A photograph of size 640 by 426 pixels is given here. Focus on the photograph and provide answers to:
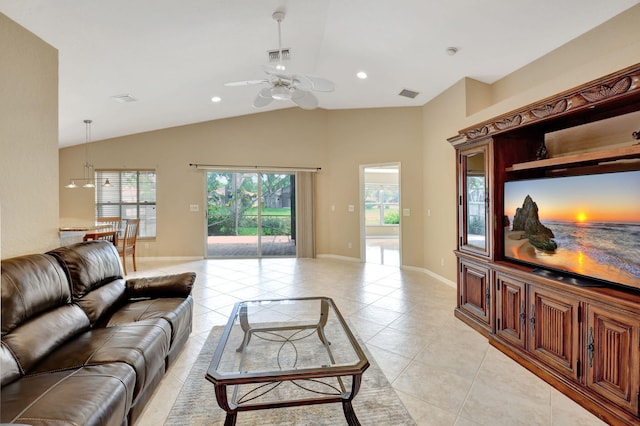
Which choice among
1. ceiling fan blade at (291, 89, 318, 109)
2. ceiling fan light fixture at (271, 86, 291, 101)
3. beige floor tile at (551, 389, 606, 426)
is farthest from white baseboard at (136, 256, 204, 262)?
beige floor tile at (551, 389, 606, 426)

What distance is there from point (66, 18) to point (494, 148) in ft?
12.8

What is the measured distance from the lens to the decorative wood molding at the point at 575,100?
164 cm

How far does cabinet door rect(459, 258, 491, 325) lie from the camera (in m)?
2.86

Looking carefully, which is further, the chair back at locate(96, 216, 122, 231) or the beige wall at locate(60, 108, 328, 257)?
the beige wall at locate(60, 108, 328, 257)

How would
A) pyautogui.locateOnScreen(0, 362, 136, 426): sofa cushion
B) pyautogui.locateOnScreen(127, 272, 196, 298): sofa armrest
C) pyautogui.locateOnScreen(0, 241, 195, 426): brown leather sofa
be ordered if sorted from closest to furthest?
pyautogui.locateOnScreen(0, 362, 136, 426): sofa cushion < pyautogui.locateOnScreen(0, 241, 195, 426): brown leather sofa < pyautogui.locateOnScreen(127, 272, 196, 298): sofa armrest

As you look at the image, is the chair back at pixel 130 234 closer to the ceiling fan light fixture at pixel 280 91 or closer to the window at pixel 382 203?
the ceiling fan light fixture at pixel 280 91

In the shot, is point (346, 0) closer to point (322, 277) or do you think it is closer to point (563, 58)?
point (563, 58)

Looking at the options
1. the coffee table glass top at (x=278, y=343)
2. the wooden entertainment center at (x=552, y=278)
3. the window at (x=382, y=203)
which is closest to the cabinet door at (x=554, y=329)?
the wooden entertainment center at (x=552, y=278)

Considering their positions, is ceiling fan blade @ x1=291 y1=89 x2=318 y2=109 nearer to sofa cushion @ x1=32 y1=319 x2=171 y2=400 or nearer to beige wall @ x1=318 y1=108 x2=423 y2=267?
sofa cushion @ x1=32 y1=319 x2=171 y2=400

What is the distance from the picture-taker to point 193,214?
6648mm

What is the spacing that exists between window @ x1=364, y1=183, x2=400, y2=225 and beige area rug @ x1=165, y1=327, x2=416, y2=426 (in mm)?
8620

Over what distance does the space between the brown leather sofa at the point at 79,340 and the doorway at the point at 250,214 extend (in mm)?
4212

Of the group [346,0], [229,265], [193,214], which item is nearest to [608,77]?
[346,0]

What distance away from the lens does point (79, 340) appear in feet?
6.13
